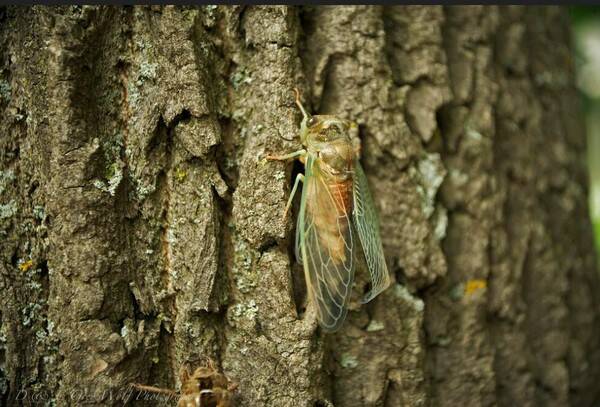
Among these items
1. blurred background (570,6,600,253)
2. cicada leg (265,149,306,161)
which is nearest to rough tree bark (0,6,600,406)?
cicada leg (265,149,306,161)

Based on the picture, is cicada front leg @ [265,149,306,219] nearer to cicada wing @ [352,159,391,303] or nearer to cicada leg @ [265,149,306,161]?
cicada leg @ [265,149,306,161]

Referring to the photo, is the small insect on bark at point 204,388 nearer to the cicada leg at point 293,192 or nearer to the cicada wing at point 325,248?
the cicada wing at point 325,248

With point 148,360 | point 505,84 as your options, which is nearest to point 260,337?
point 148,360

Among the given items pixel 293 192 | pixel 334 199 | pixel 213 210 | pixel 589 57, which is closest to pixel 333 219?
pixel 334 199

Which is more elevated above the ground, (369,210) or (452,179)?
(452,179)

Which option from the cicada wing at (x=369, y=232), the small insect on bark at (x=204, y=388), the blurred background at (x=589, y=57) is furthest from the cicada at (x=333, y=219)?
the blurred background at (x=589, y=57)

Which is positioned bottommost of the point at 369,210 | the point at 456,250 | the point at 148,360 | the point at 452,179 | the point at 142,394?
the point at 142,394

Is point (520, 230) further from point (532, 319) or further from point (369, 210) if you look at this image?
point (369, 210)
